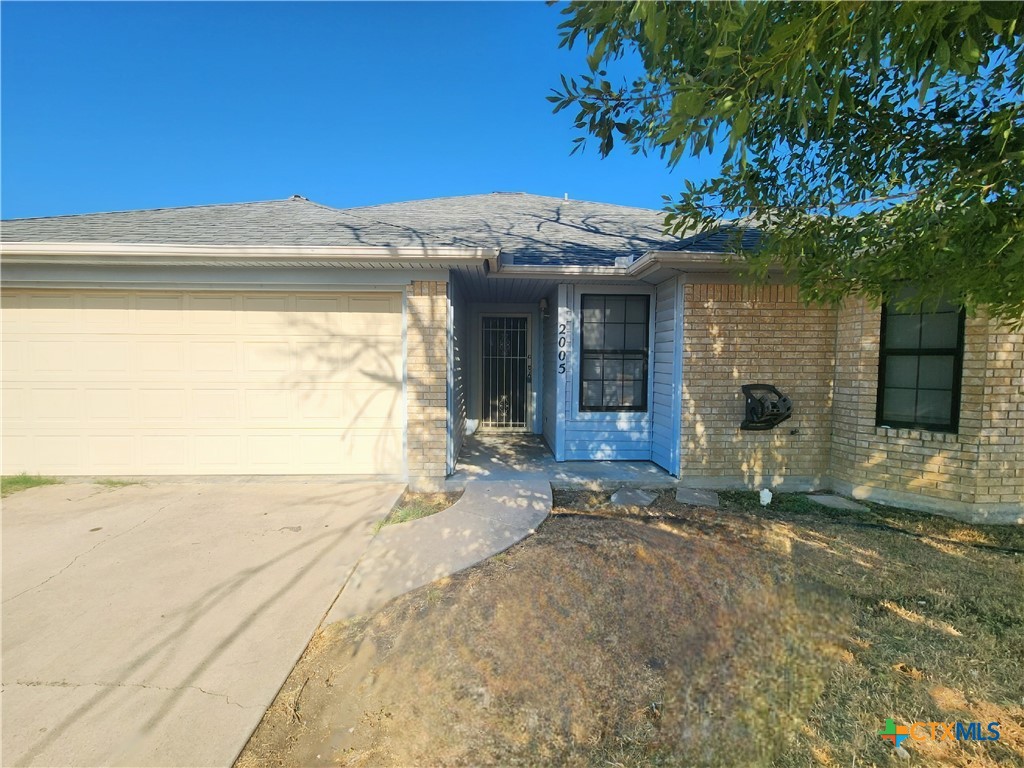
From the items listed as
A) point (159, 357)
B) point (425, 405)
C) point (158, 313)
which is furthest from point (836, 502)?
point (158, 313)

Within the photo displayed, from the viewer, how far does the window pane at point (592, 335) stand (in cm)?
665

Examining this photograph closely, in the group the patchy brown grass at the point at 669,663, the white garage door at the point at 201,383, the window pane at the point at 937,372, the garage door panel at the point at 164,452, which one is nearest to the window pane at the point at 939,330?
the window pane at the point at 937,372

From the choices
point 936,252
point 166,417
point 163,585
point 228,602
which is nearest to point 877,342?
point 936,252

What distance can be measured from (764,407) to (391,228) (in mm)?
5322

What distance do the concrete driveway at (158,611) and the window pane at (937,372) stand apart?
618cm

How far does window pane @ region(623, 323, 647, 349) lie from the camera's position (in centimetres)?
671

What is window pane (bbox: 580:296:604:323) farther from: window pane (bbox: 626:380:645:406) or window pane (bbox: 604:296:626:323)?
window pane (bbox: 626:380:645:406)

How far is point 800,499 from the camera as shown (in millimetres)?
5434

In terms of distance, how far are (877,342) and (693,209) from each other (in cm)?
359

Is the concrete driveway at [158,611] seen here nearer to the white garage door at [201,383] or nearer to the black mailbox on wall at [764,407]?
the white garage door at [201,383]

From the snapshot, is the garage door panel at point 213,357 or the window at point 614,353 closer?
the garage door panel at point 213,357

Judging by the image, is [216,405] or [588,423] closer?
[216,405]

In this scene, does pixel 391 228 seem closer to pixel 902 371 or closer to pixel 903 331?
pixel 903 331

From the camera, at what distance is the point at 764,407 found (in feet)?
18.5
